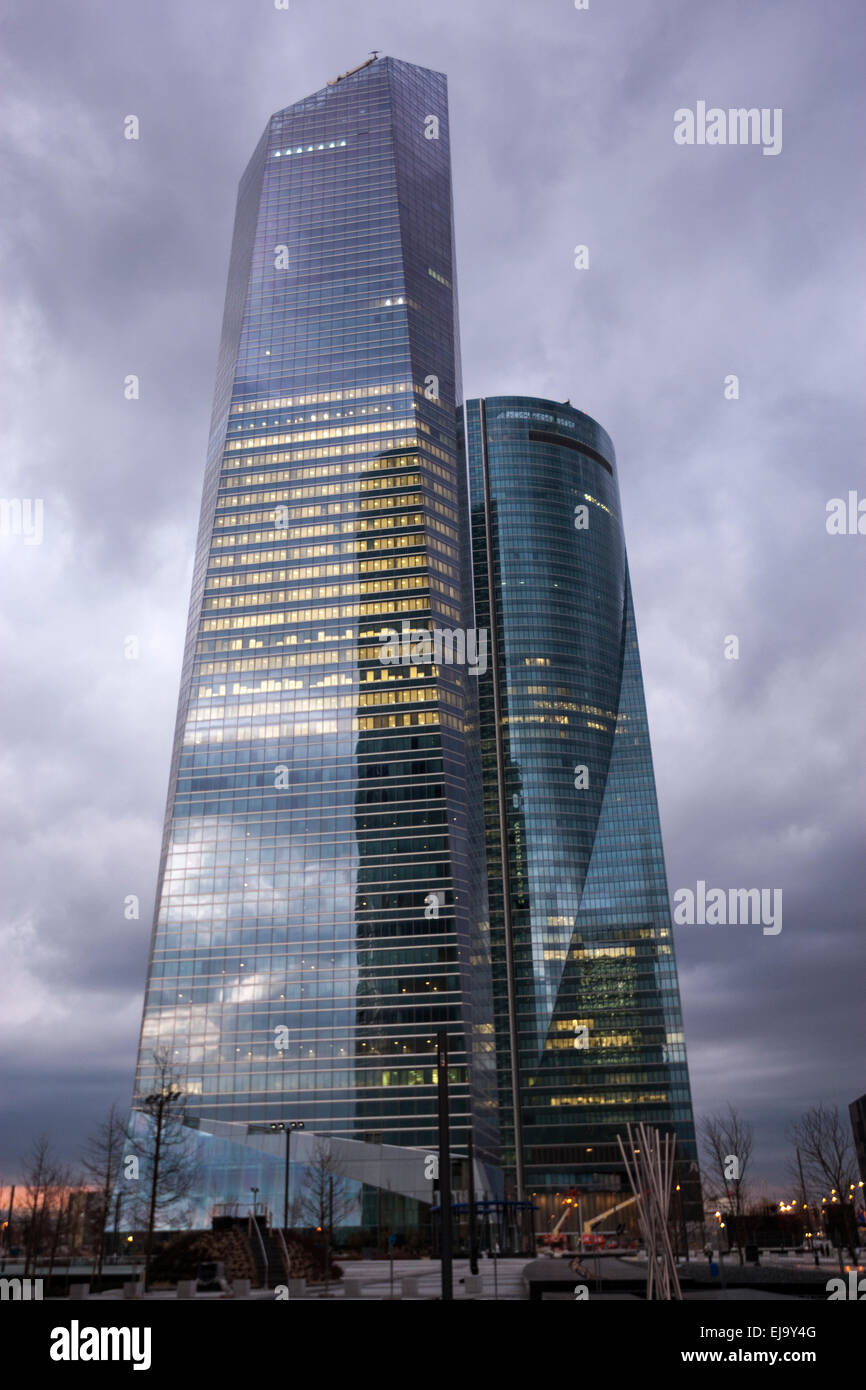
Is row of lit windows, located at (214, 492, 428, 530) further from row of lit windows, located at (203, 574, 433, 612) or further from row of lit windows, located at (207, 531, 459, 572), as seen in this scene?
row of lit windows, located at (203, 574, 433, 612)

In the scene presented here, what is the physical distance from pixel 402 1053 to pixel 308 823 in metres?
35.7

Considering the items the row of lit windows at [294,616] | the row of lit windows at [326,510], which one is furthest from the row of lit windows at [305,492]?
the row of lit windows at [294,616]

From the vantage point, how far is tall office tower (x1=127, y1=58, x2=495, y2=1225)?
145 metres

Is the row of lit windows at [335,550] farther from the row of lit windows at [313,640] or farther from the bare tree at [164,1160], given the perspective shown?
the bare tree at [164,1160]

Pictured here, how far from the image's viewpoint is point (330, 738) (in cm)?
16388

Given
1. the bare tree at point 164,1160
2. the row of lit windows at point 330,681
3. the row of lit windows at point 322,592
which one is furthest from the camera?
the row of lit windows at point 322,592

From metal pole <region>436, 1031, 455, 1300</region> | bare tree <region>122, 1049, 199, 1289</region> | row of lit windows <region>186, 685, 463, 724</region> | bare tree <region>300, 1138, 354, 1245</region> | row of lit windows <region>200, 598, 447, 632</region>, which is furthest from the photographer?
row of lit windows <region>200, 598, 447, 632</region>

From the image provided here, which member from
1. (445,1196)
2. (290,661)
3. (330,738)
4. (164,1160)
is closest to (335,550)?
(290,661)

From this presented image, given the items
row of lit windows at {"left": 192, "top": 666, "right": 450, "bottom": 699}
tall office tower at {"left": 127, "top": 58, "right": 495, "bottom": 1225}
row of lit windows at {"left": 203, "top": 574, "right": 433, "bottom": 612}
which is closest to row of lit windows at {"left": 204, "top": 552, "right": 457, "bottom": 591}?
tall office tower at {"left": 127, "top": 58, "right": 495, "bottom": 1225}

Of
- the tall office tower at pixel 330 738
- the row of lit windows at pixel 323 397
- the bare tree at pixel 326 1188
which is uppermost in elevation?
the row of lit windows at pixel 323 397

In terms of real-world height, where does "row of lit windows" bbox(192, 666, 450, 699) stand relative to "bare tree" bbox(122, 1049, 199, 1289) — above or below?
above

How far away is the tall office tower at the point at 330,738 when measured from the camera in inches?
5694
